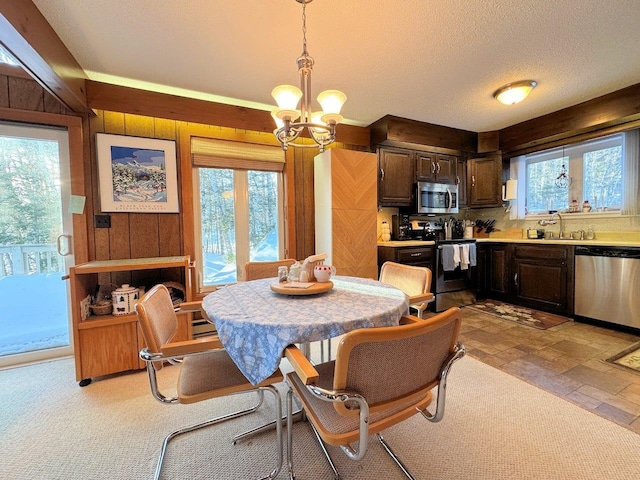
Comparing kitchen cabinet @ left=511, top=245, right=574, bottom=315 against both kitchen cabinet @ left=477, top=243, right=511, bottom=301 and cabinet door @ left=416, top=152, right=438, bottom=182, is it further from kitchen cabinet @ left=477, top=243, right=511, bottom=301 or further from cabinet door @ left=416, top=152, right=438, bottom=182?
cabinet door @ left=416, top=152, right=438, bottom=182

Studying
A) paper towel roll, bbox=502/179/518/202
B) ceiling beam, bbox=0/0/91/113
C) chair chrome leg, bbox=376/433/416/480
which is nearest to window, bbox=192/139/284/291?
ceiling beam, bbox=0/0/91/113

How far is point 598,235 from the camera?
337 cm

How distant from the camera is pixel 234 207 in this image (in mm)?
3025

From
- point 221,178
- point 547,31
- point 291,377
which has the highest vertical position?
point 547,31

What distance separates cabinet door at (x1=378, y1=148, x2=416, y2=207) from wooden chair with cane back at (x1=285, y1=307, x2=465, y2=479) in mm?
2695

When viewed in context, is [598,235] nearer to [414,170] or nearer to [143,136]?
[414,170]

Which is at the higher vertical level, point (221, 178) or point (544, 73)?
point (544, 73)

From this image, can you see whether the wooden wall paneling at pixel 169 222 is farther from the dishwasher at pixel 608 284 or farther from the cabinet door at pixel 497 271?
the dishwasher at pixel 608 284

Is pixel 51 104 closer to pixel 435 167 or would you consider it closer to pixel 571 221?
pixel 435 167

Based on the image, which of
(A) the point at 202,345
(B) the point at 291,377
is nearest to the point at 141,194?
(A) the point at 202,345

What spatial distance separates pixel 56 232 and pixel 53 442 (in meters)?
1.64

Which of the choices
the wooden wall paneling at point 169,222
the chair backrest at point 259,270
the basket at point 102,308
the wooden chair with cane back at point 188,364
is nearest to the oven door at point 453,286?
the chair backrest at point 259,270

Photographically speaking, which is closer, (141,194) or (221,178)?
(141,194)

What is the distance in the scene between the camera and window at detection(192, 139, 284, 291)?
2.88 meters
